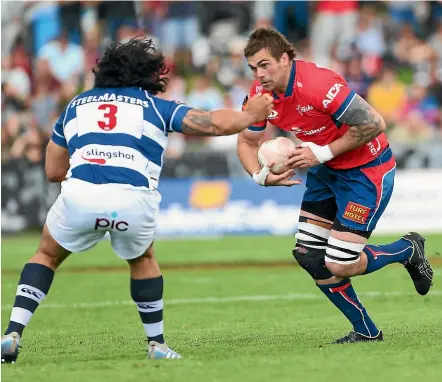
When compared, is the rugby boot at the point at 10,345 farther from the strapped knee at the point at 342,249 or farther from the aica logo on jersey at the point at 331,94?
the aica logo on jersey at the point at 331,94

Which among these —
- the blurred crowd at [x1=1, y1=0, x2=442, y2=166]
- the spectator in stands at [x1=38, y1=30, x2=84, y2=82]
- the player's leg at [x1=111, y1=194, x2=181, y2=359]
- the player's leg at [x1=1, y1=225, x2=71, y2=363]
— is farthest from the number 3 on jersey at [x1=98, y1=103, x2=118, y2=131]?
the spectator in stands at [x1=38, y1=30, x2=84, y2=82]

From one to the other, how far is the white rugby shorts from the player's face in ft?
5.18

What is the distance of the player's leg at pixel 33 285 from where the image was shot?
670 cm

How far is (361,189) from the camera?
800 centimetres

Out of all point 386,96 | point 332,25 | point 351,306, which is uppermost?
point 332,25

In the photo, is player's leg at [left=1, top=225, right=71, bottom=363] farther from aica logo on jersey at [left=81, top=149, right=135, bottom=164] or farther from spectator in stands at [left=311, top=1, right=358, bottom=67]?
spectator in stands at [left=311, top=1, right=358, bottom=67]

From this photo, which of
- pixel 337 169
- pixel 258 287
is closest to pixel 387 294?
pixel 258 287

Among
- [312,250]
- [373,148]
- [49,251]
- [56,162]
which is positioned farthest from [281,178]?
[49,251]

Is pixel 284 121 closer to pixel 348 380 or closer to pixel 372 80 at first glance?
pixel 348 380

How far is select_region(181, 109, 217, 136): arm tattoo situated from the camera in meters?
6.64

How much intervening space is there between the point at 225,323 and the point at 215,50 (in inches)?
502

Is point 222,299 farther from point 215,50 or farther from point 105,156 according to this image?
point 215,50

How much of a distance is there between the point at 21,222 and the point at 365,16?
840 centimetres

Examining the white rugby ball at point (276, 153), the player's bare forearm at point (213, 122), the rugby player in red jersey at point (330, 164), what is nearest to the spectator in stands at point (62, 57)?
the rugby player in red jersey at point (330, 164)
